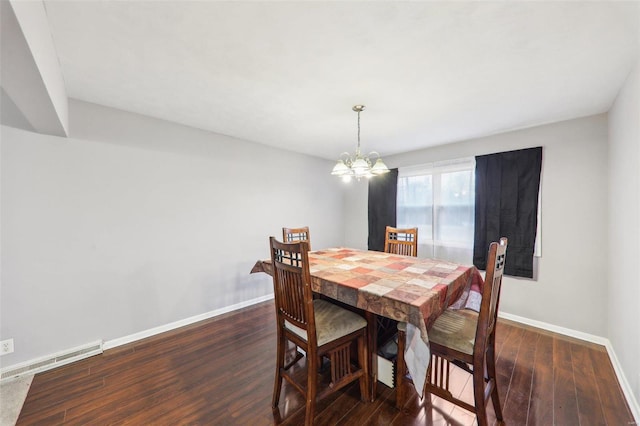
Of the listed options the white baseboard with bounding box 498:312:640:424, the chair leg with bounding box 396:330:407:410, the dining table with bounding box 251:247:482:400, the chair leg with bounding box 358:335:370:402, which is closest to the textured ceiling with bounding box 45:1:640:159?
the dining table with bounding box 251:247:482:400

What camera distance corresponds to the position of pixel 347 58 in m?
1.59

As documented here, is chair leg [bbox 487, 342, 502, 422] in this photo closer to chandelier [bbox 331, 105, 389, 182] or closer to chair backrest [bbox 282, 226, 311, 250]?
chandelier [bbox 331, 105, 389, 182]

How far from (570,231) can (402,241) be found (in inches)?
67.2

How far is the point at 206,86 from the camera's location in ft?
6.48

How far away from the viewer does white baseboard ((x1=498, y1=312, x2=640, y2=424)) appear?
1.56 meters

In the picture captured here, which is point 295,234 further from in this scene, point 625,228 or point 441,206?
point 625,228

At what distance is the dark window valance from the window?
13 cm

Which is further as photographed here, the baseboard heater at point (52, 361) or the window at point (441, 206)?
the window at point (441, 206)

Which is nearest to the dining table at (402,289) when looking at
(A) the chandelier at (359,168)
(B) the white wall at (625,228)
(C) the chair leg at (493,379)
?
(C) the chair leg at (493,379)

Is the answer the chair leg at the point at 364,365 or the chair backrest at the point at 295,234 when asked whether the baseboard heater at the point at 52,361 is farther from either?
the chair leg at the point at 364,365

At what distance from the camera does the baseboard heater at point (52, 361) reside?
6.15ft

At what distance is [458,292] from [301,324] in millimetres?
1172

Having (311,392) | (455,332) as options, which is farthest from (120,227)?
(455,332)

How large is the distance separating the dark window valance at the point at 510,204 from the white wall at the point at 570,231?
0.32 feet
